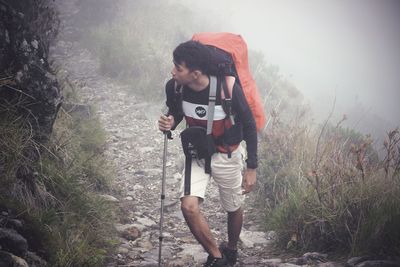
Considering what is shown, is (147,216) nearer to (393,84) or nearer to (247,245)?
(247,245)

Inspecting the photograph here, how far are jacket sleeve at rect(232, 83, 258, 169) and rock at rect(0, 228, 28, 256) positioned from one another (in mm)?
2115

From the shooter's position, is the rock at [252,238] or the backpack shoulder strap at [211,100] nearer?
the backpack shoulder strap at [211,100]

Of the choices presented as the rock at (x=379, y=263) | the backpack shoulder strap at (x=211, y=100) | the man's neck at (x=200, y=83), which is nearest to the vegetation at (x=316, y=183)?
the rock at (x=379, y=263)

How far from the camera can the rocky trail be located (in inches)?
146

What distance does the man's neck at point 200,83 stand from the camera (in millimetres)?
3194

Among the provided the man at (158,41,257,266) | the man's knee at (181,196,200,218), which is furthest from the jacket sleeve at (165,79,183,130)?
the man's knee at (181,196,200,218)

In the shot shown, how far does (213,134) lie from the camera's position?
3.36 metres

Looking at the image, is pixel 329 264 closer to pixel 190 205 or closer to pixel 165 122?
pixel 190 205

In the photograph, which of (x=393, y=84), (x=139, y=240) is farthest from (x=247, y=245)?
(x=393, y=84)

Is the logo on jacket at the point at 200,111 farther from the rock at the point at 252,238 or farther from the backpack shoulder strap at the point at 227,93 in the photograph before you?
the rock at the point at 252,238

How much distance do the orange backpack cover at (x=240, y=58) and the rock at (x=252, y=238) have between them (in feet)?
5.36

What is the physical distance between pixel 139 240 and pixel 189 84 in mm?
2078

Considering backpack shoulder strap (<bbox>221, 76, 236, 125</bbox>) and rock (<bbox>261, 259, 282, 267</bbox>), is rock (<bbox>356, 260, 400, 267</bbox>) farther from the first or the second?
backpack shoulder strap (<bbox>221, 76, 236, 125</bbox>)

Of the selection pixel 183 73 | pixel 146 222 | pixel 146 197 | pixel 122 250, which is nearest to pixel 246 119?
pixel 183 73
